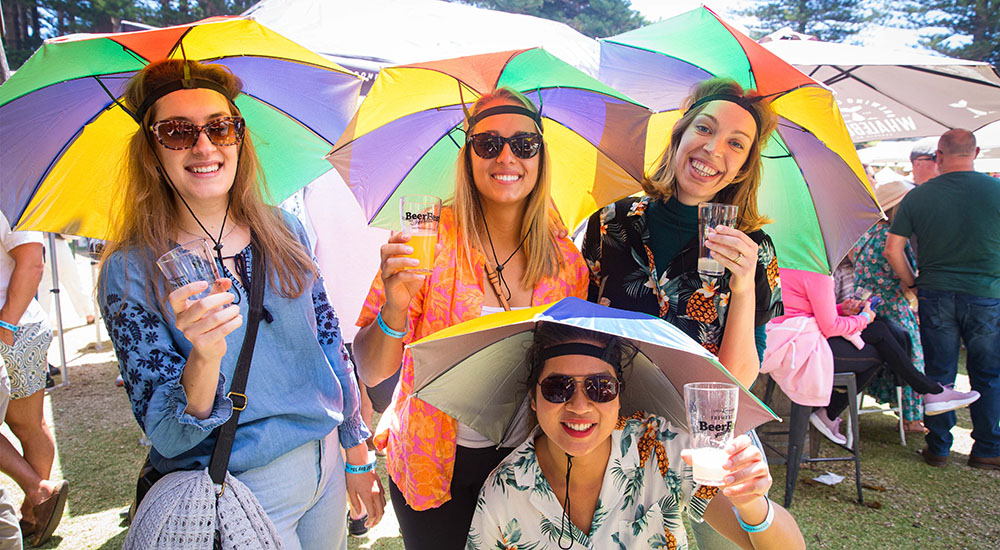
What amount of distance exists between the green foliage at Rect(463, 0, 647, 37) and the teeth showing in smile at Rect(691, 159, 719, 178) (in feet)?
95.8

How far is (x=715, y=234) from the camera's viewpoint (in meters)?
2.04

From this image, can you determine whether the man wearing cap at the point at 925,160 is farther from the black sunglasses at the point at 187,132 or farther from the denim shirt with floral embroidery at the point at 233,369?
the black sunglasses at the point at 187,132

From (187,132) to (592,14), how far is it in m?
33.8

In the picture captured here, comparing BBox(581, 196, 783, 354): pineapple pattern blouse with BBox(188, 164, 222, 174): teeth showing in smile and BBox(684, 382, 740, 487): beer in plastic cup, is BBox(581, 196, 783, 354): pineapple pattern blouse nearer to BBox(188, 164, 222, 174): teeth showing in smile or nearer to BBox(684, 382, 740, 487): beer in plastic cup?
BBox(684, 382, 740, 487): beer in plastic cup

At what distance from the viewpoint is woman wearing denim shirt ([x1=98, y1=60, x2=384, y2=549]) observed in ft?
5.44

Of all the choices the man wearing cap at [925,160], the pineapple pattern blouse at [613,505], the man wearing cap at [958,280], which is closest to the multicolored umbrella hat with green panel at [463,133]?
the pineapple pattern blouse at [613,505]

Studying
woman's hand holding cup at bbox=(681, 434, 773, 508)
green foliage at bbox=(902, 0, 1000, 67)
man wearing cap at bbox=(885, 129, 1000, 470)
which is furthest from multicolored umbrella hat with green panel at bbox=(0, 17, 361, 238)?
green foliage at bbox=(902, 0, 1000, 67)

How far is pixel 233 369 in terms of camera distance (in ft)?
5.92

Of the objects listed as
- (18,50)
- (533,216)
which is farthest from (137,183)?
(18,50)

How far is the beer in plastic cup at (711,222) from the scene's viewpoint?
2.07 meters

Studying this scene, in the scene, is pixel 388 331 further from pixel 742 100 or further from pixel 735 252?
pixel 742 100

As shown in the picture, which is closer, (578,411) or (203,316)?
(203,316)

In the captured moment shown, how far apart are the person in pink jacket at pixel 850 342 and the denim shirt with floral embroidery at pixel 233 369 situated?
369 centimetres

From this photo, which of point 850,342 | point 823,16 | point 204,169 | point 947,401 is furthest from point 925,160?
point 823,16
